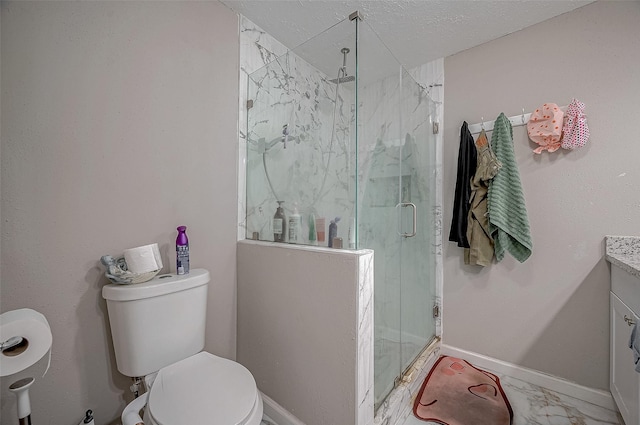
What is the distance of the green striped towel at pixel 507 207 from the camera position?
1.53 m

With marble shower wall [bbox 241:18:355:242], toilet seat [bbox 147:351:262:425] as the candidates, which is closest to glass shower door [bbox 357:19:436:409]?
marble shower wall [bbox 241:18:355:242]

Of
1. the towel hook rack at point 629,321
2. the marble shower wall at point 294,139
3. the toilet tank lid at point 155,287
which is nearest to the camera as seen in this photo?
the toilet tank lid at point 155,287

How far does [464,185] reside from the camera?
1.73 metres

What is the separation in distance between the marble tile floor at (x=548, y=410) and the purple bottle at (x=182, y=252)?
1.35 metres

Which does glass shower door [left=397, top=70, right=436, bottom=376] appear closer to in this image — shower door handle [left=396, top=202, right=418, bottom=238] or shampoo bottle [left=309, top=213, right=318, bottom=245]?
shower door handle [left=396, top=202, right=418, bottom=238]

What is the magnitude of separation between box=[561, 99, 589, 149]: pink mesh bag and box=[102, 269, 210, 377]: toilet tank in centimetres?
211

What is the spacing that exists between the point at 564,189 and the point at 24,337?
2.48m

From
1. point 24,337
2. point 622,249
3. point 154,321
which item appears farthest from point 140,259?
point 622,249

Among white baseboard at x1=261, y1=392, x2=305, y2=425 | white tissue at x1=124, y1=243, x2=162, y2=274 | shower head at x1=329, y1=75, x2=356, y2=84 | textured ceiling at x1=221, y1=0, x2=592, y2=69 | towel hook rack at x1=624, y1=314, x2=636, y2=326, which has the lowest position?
white baseboard at x1=261, y1=392, x2=305, y2=425

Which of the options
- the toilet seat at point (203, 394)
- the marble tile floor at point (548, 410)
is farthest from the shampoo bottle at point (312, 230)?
the marble tile floor at point (548, 410)

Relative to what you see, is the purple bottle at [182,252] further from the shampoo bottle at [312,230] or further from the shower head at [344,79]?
the shower head at [344,79]

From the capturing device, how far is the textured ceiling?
56.0 inches

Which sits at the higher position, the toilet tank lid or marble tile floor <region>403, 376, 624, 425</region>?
the toilet tank lid

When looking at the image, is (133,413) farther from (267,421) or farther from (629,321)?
(629,321)
